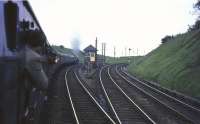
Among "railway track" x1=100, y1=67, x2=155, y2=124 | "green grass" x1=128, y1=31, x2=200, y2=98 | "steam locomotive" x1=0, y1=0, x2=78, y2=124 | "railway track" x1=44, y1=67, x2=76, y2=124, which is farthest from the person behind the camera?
"green grass" x1=128, y1=31, x2=200, y2=98

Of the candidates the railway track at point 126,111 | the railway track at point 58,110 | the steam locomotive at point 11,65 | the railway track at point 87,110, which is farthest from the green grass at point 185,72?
the steam locomotive at point 11,65

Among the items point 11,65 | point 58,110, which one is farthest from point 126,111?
point 11,65

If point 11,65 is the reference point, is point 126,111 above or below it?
below

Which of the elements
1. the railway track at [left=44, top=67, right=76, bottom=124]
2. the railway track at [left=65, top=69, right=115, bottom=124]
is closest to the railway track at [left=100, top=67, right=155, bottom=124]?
the railway track at [left=65, top=69, right=115, bottom=124]

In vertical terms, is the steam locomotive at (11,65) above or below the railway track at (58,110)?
above

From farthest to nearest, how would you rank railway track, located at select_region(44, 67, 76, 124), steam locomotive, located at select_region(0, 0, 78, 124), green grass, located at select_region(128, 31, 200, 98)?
green grass, located at select_region(128, 31, 200, 98) → railway track, located at select_region(44, 67, 76, 124) → steam locomotive, located at select_region(0, 0, 78, 124)

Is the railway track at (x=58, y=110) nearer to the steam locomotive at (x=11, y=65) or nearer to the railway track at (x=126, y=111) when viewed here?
the railway track at (x=126, y=111)

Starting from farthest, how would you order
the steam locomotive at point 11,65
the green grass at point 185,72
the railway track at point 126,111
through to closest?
1. the green grass at point 185,72
2. the railway track at point 126,111
3. the steam locomotive at point 11,65

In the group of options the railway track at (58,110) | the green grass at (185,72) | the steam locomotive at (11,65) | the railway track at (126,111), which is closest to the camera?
the steam locomotive at (11,65)

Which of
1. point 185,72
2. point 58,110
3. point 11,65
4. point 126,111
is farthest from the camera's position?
point 185,72

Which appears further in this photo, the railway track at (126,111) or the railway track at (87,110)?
the railway track at (126,111)

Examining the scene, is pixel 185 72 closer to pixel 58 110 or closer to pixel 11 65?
pixel 58 110

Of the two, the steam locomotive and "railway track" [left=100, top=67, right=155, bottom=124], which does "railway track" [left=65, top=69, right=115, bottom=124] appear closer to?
"railway track" [left=100, top=67, right=155, bottom=124]

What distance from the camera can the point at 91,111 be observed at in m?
24.1
